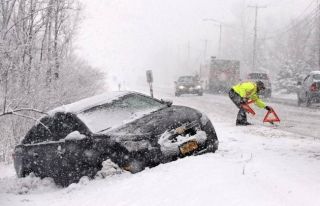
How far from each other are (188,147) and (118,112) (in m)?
1.47

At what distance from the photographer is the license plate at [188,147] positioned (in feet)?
26.2

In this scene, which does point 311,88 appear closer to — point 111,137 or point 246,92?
point 246,92

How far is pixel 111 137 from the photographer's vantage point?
25.3ft

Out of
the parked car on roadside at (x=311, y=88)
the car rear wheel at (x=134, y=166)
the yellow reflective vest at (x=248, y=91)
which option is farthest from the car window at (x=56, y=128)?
the parked car on roadside at (x=311, y=88)

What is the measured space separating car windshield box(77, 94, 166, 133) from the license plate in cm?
105

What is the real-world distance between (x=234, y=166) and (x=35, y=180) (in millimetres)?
3920

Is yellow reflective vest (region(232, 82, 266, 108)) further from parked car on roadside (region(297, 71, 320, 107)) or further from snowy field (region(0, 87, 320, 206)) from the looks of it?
parked car on roadside (region(297, 71, 320, 107))

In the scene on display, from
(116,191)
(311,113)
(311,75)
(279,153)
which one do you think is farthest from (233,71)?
(116,191)

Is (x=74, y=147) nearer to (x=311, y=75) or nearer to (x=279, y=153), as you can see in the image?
(x=279, y=153)

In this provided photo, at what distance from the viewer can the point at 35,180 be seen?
9.14m

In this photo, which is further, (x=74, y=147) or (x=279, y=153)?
(x=279, y=153)

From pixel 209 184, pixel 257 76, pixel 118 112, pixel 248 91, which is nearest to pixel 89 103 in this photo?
pixel 118 112

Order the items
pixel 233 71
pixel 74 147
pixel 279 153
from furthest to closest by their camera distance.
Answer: pixel 233 71
pixel 279 153
pixel 74 147

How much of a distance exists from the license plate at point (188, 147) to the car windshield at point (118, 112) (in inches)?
41.3
